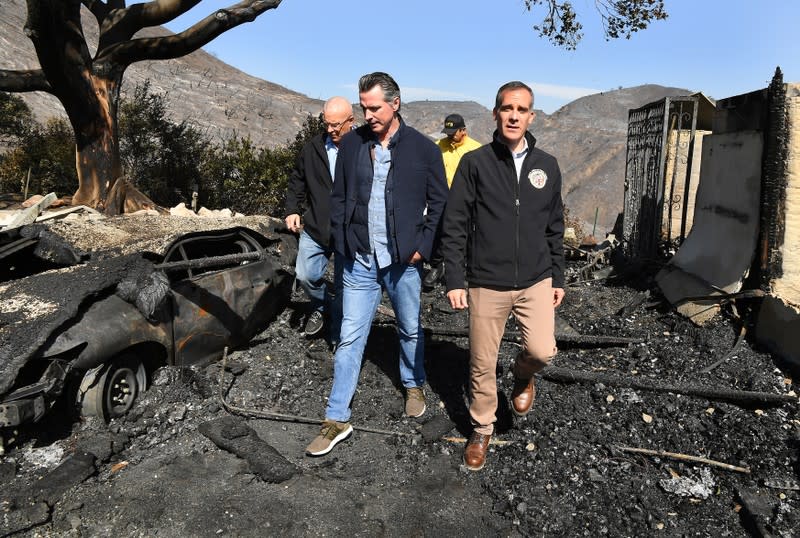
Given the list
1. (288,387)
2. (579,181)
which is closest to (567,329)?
(288,387)

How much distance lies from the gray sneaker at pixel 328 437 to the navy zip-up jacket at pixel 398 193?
106 centimetres

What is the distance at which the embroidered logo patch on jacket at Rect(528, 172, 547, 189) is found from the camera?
324 centimetres

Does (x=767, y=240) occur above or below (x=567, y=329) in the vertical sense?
above

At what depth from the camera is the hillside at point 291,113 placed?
2166cm

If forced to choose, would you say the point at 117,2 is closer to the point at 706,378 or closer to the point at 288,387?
the point at 288,387

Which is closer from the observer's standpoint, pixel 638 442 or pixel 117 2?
pixel 638 442

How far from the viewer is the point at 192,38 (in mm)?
8992

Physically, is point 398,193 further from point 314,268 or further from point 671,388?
point 671,388

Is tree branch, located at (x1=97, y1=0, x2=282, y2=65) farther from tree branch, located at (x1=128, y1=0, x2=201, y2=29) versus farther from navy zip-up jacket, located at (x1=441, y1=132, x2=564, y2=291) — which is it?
navy zip-up jacket, located at (x1=441, y1=132, x2=564, y2=291)

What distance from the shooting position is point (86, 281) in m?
4.11

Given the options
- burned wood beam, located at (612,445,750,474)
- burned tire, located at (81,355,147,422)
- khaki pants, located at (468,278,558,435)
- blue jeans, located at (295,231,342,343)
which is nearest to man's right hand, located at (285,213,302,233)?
blue jeans, located at (295,231,342,343)

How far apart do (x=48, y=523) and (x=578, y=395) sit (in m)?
3.43

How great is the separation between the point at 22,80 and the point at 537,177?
8331 millimetres

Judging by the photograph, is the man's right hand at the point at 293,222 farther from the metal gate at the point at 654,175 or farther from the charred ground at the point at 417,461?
the metal gate at the point at 654,175
